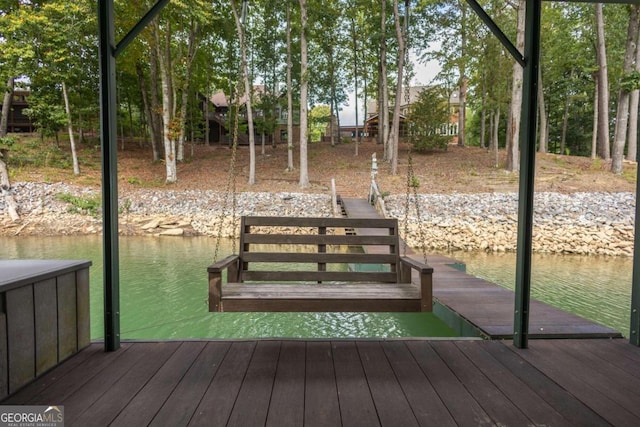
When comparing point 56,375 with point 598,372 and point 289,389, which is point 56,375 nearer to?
point 289,389

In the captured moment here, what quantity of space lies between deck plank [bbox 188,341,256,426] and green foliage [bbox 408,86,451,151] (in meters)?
15.7

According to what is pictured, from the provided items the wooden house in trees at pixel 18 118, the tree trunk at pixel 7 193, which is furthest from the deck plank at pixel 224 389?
the wooden house in trees at pixel 18 118

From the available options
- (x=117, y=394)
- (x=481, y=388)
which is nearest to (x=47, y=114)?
(x=117, y=394)

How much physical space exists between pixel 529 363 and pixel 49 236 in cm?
1113

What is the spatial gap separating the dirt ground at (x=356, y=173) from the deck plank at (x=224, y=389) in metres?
10.9

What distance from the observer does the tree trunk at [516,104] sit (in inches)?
515

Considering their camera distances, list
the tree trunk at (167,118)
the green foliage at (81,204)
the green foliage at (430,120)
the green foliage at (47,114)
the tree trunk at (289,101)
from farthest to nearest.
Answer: the green foliage at (430,120) < the green foliage at (47,114) < the tree trunk at (289,101) < the tree trunk at (167,118) < the green foliage at (81,204)

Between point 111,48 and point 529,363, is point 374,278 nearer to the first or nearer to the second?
point 529,363

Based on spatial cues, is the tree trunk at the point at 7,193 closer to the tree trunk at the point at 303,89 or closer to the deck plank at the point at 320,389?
the tree trunk at the point at 303,89

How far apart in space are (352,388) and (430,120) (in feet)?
55.9

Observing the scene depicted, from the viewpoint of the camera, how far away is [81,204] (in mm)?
11617

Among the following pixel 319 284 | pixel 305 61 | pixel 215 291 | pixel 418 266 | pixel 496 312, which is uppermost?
pixel 305 61

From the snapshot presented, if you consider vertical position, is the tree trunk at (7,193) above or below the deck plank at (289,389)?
above

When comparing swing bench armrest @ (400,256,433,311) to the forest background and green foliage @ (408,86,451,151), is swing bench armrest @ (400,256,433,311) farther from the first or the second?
green foliage @ (408,86,451,151)
